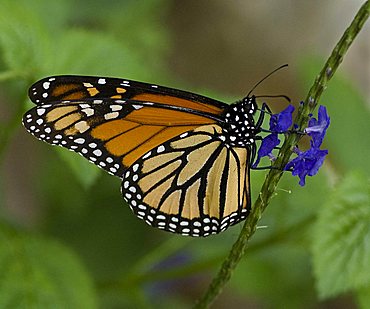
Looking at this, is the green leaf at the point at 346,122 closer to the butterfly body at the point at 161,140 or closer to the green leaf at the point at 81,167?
the butterfly body at the point at 161,140

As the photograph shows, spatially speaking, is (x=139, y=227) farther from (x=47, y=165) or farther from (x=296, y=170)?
(x=296, y=170)

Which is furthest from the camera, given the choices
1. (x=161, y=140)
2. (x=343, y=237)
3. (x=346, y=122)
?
(x=346, y=122)

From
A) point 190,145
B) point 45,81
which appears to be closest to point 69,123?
point 45,81

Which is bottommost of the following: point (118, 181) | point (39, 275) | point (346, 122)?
point (39, 275)

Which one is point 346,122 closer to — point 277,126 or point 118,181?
point 118,181

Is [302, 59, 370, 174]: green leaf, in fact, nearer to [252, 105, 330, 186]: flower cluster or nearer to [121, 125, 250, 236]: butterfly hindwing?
[121, 125, 250, 236]: butterfly hindwing

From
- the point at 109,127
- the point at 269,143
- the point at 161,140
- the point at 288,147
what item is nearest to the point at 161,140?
the point at 161,140
